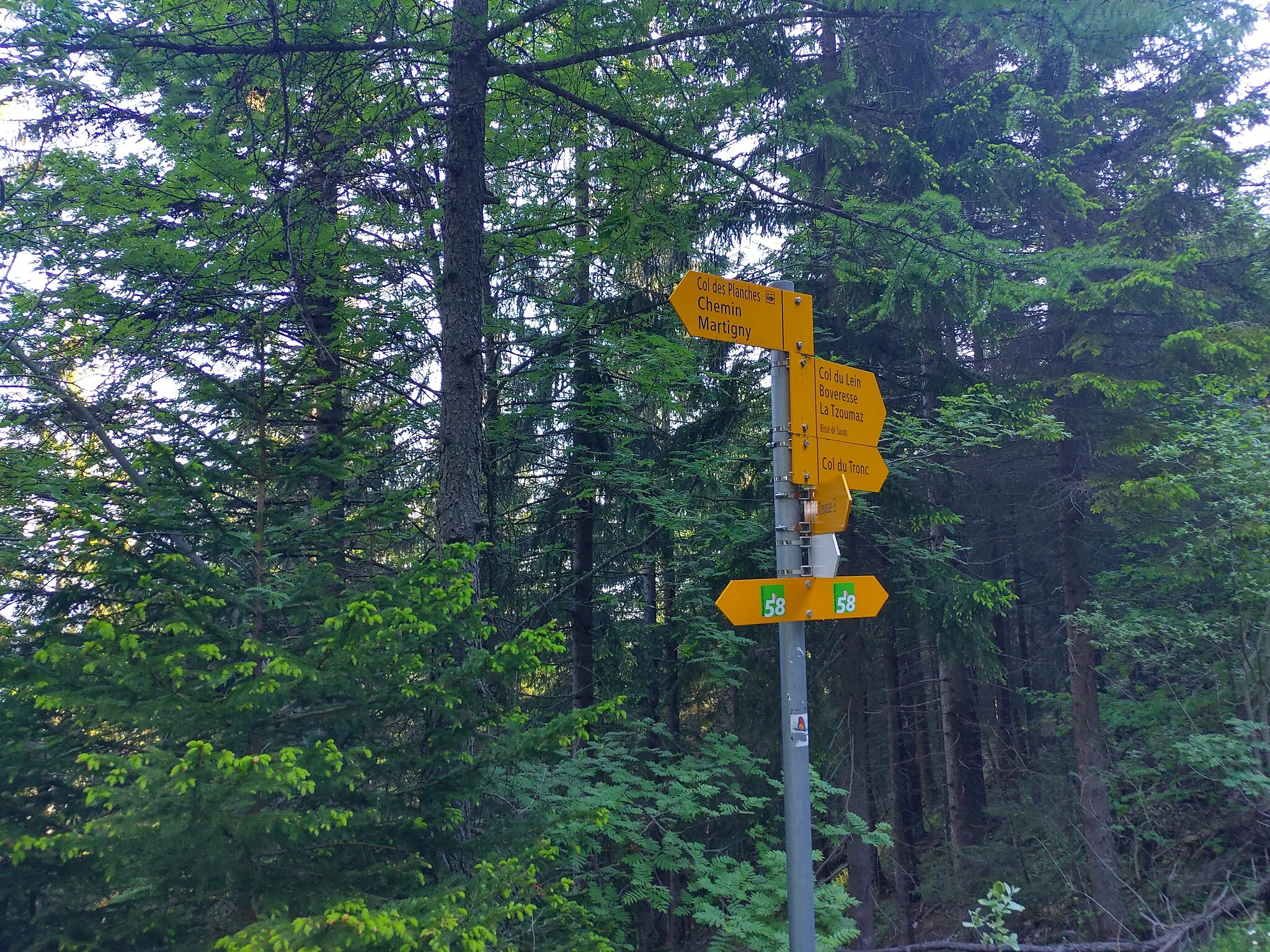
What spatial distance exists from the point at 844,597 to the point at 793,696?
51 centimetres

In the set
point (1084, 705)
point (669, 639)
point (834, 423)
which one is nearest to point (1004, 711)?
point (1084, 705)

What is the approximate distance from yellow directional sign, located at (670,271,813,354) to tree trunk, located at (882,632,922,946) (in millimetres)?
8651

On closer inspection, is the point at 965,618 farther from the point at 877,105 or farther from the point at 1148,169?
the point at 1148,169

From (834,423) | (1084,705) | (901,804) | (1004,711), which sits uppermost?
(834,423)

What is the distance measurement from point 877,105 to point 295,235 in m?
8.15

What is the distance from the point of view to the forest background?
3.78 metres

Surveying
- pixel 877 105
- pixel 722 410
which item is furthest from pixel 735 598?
pixel 877 105

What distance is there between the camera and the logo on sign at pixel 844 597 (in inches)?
139

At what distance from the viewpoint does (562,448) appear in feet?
31.9

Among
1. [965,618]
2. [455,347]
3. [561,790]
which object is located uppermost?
[455,347]

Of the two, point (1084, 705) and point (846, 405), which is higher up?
point (846, 405)

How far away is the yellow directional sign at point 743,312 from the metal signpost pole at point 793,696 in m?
0.09

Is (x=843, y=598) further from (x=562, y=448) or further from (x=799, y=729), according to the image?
(x=562, y=448)

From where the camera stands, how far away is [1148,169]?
1203 centimetres
